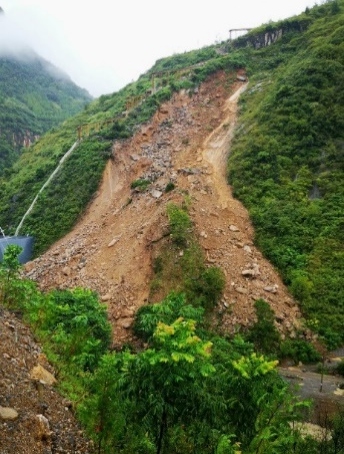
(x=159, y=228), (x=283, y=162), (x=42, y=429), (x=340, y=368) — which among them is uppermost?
(x=283, y=162)

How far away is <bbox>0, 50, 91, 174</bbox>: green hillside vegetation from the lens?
257ft

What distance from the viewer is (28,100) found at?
3959 inches

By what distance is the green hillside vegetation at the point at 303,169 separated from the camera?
19031mm

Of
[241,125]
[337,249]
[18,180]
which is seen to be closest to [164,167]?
[241,125]

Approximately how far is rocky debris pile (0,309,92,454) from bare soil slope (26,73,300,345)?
8.96m

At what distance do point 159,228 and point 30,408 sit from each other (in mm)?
14664

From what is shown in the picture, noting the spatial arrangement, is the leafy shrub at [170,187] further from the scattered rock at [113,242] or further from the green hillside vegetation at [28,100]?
the green hillside vegetation at [28,100]

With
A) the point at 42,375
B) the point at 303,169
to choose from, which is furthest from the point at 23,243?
the point at 42,375

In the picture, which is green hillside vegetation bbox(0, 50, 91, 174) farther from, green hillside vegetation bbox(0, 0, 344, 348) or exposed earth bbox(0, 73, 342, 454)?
exposed earth bbox(0, 73, 342, 454)

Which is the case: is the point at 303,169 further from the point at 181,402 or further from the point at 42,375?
the point at 181,402

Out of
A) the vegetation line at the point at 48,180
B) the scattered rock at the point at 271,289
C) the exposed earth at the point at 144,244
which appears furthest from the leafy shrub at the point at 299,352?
the vegetation line at the point at 48,180

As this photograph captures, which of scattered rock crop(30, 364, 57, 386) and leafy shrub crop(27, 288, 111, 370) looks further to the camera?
leafy shrub crop(27, 288, 111, 370)

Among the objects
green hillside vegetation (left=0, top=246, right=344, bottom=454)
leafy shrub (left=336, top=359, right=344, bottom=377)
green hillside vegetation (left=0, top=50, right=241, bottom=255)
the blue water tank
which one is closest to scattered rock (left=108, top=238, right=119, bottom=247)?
green hillside vegetation (left=0, top=50, right=241, bottom=255)

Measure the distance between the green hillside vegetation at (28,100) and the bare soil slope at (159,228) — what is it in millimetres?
41572
